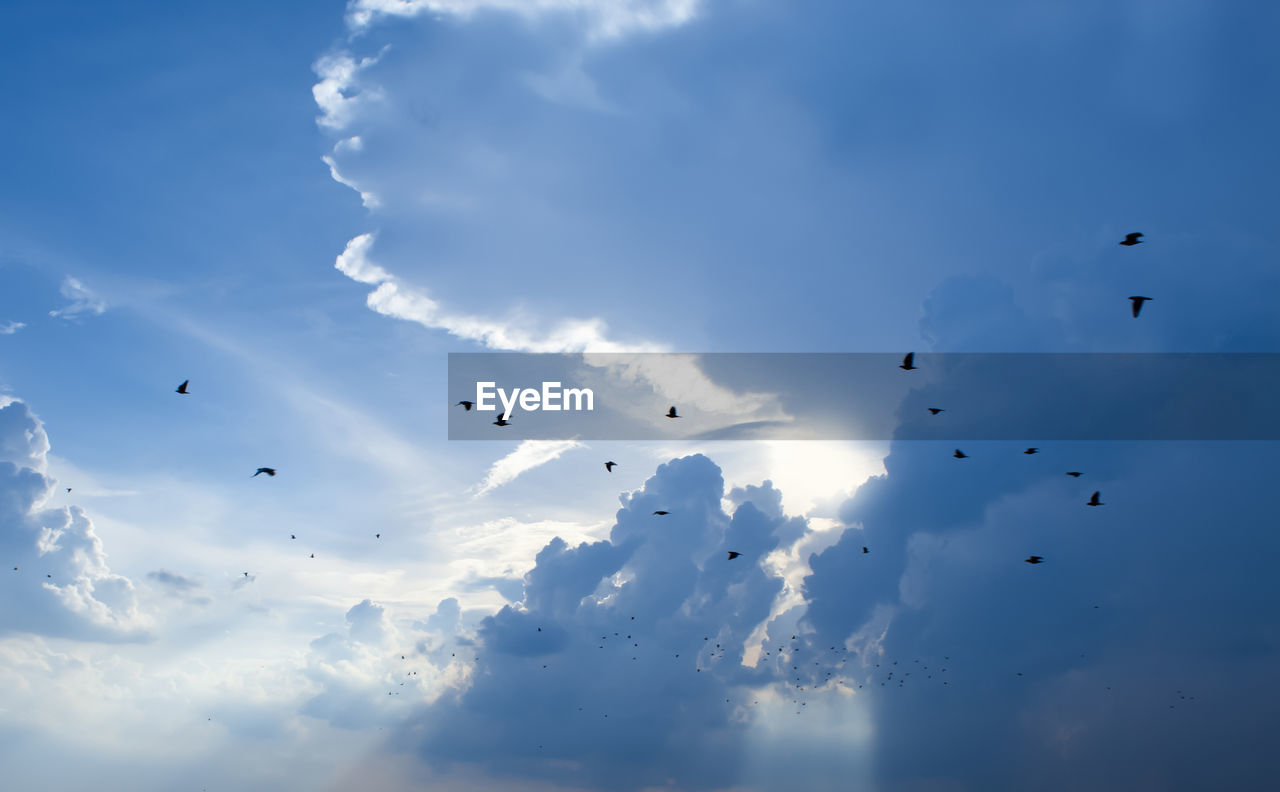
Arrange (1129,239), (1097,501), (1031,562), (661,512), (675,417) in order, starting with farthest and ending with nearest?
(661,512), (1031,562), (675,417), (1097,501), (1129,239)

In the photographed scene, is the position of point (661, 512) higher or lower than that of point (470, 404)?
lower

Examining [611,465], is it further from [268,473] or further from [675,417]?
[268,473]

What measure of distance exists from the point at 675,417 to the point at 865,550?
2498 centimetres

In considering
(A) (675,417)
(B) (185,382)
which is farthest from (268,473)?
(A) (675,417)

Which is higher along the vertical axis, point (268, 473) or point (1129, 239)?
point (1129, 239)

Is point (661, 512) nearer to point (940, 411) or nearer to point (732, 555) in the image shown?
point (732, 555)

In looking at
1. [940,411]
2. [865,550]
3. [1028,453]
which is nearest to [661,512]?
[865,550]

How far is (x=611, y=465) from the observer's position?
76062 mm

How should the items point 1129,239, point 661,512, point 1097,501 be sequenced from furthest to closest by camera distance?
point 661,512 < point 1097,501 < point 1129,239

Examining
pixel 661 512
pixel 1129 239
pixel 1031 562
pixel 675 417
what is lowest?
pixel 1031 562

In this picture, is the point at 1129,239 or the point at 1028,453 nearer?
the point at 1129,239

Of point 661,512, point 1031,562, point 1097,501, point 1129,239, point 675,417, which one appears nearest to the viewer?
point 1129,239

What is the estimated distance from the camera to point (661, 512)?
268 feet

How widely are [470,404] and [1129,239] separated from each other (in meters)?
53.1
